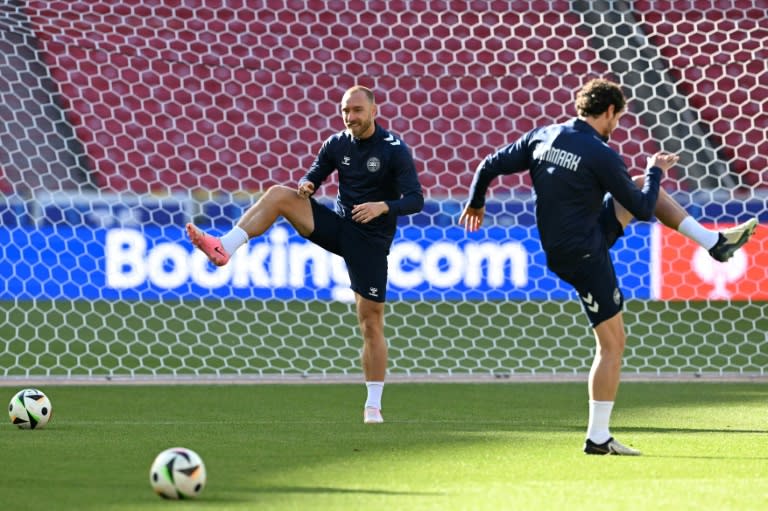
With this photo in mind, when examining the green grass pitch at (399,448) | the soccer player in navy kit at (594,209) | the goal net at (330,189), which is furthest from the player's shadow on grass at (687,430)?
the goal net at (330,189)

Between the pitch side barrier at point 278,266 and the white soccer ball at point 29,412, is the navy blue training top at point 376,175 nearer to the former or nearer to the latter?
the white soccer ball at point 29,412

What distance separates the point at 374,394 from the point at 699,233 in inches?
62.6

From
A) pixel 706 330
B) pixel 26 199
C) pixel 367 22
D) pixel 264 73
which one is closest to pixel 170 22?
pixel 264 73

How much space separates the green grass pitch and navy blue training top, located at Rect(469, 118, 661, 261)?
0.76 metres

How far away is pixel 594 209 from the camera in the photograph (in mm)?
4781

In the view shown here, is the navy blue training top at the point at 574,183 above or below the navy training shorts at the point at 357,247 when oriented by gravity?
above

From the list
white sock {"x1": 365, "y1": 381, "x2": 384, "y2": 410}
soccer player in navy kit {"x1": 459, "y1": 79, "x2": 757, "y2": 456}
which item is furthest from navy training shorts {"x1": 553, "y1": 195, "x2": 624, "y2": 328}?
white sock {"x1": 365, "y1": 381, "x2": 384, "y2": 410}

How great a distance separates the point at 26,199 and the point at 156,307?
1.60 m

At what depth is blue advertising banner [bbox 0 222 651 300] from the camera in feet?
31.8

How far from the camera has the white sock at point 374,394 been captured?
5.71 meters

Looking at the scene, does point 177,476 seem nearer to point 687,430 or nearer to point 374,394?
point 374,394

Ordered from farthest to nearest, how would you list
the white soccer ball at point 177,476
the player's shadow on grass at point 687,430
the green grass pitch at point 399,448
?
Result: the player's shadow on grass at point 687,430 → the green grass pitch at point 399,448 → the white soccer ball at point 177,476

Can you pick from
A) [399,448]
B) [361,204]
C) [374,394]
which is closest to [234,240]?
[361,204]

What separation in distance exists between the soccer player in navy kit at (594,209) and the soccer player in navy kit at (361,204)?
892mm
